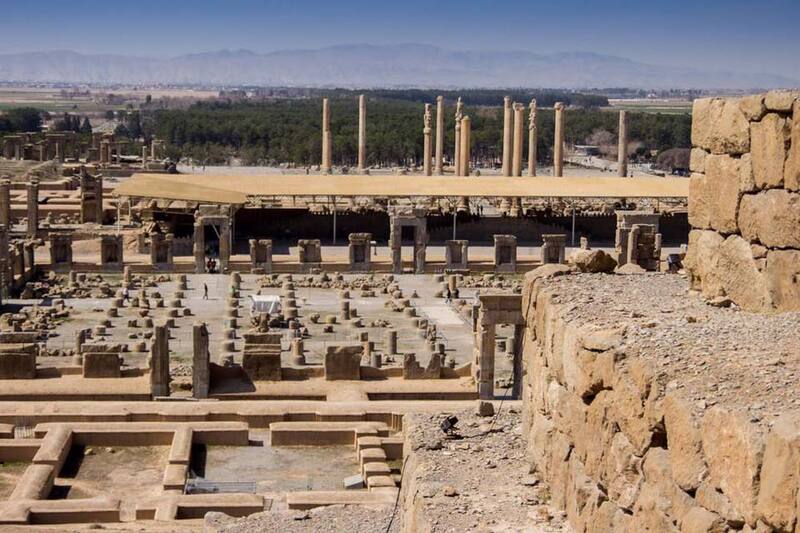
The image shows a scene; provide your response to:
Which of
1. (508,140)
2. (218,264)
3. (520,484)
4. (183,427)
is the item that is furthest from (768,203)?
(508,140)

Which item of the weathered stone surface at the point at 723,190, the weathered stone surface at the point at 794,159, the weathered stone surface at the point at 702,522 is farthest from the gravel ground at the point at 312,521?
the weathered stone surface at the point at 702,522

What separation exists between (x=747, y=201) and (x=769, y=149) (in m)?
0.57

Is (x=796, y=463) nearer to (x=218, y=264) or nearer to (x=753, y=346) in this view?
(x=753, y=346)

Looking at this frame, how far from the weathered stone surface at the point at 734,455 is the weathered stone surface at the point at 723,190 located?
396 cm

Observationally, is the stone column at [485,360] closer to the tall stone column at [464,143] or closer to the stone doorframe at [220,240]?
the stone doorframe at [220,240]

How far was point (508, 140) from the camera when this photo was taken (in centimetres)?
6456

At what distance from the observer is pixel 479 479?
1138 cm

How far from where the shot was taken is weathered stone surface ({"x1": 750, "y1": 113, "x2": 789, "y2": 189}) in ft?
35.6

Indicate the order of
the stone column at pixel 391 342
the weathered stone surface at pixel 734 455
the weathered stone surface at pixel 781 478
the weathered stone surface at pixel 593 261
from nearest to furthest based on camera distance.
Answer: the weathered stone surface at pixel 781 478 → the weathered stone surface at pixel 734 455 → the weathered stone surface at pixel 593 261 → the stone column at pixel 391 342

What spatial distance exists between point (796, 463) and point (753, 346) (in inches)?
98.4

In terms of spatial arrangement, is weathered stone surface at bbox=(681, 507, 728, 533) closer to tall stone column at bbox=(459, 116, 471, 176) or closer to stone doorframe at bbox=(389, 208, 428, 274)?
stone doorframe at bbox=(389, 208, 428, 274)

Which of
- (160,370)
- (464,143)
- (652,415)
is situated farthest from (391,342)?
(464,143)

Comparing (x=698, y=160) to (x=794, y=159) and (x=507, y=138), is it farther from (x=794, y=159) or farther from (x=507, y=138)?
(x=507, y=138)

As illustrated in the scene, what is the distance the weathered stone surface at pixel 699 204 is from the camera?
1208 centimetres
